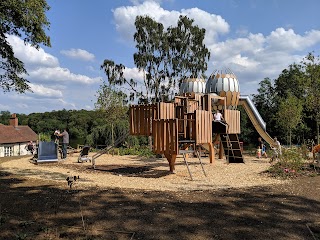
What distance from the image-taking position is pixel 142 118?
1423 cm

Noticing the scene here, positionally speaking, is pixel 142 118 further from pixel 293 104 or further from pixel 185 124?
pixel 293 104

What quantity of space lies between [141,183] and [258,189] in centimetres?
373

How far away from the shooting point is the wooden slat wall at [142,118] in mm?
13990

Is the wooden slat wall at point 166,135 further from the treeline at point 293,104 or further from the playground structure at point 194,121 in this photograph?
the treeline at point 293,104

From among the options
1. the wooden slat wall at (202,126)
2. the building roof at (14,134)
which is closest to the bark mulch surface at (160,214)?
the wooden slat wall at (202,126)

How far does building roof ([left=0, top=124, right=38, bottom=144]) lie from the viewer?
4775 centimetres

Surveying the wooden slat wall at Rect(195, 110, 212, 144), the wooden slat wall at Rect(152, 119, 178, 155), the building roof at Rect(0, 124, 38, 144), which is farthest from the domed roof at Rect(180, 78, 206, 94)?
the building roof at Rect(0, 124, 38, 144)

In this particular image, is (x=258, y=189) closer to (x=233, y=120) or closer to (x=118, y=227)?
(x=118, y=227)

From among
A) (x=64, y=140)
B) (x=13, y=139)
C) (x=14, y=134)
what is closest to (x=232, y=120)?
(x=64, y=140)

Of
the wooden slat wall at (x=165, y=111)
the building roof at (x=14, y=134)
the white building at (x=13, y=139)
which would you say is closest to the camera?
the wooden slat wall at (x=165, y=111)

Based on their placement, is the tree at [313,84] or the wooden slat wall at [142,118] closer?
the wooden slat wall at [142,118]

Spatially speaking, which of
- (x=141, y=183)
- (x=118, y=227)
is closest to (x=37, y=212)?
(x=118, y=227)

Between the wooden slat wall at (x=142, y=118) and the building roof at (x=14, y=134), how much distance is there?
37.8 m

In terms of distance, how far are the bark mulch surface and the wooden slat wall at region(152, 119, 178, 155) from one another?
3.65 metres
